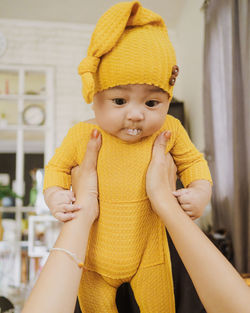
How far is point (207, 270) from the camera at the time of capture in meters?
0.50

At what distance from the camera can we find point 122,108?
1.82 ft

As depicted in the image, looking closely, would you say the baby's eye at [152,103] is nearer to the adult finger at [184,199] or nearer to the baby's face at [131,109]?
the baby's face at [131,109]

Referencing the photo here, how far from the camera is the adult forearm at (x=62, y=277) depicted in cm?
44

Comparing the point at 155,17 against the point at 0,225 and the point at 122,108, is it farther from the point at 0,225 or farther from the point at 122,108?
the point at 0,225

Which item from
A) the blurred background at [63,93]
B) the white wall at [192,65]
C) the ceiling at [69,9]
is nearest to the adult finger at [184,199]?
the blurred background at [63,93]

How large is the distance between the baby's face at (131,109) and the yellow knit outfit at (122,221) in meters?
0.06

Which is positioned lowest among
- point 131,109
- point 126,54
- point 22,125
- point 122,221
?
point 122,221

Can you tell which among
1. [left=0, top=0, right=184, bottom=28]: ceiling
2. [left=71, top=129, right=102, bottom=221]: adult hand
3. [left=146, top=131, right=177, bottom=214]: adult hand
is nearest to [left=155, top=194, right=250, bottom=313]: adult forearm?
[left=146, top=131, right=177, bottom=214]: adult hand

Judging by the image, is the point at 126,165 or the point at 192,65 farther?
the point at 192,65

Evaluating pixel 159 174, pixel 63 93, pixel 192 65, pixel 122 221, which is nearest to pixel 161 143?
pixel 159 174

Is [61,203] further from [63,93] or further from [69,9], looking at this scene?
[69,9]

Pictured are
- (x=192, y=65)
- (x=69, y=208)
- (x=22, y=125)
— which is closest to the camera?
(x=69, y=208)

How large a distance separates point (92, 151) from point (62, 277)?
261 millimetres

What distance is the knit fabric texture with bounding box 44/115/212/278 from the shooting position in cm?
59
